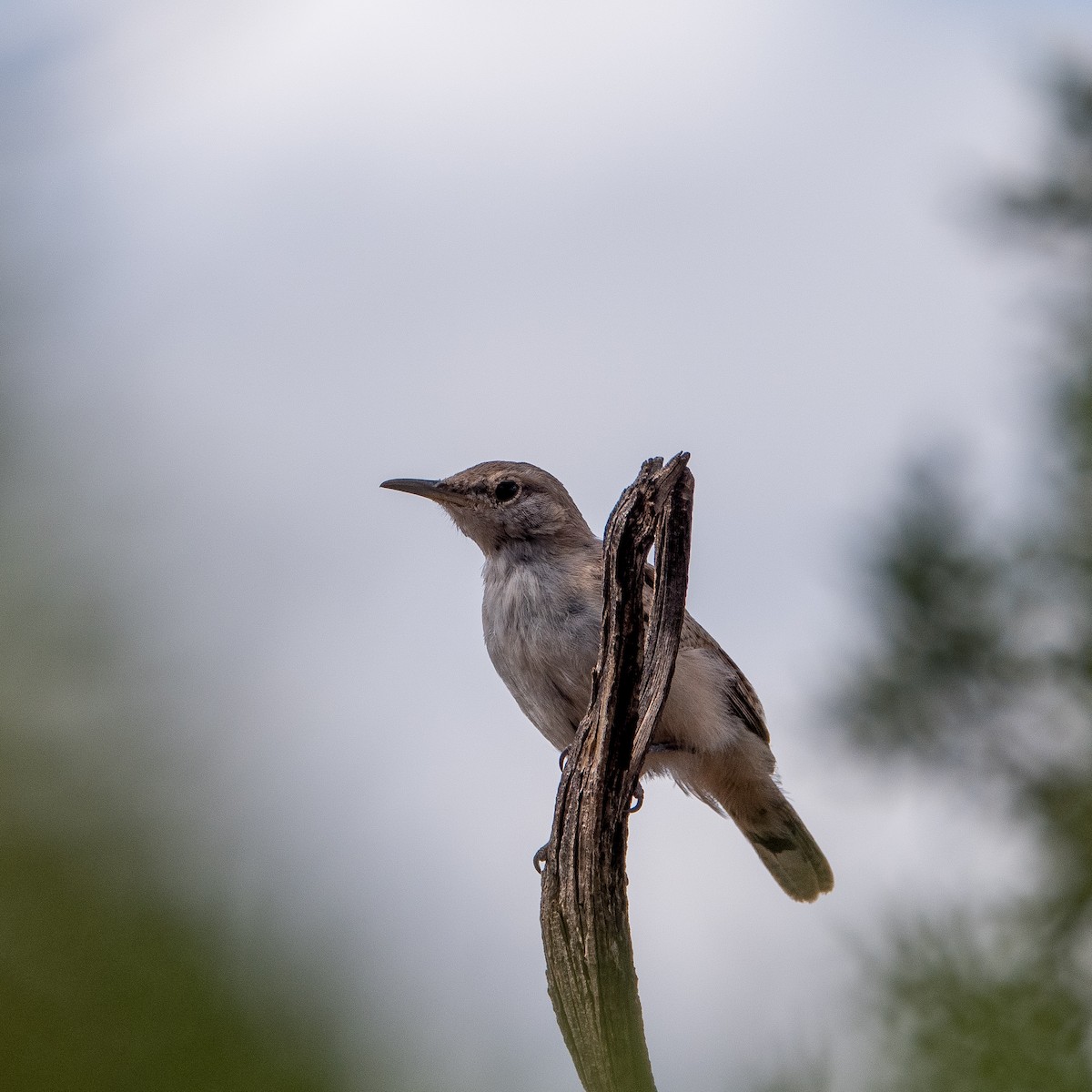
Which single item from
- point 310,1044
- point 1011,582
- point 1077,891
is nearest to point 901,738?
point 1011,582

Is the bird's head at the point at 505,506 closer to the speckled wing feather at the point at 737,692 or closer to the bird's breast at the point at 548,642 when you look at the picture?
the bird's breast at the point at 548,642

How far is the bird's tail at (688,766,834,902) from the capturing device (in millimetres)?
6367

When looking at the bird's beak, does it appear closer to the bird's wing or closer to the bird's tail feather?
the bird's wing

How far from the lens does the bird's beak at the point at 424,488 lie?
6.03 meters

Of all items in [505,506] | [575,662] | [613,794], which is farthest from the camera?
[505,506]

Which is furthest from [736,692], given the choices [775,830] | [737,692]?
[775,830]

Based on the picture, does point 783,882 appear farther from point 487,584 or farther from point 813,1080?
point 813,1080

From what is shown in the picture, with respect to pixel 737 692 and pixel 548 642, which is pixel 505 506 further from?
pixel 737 692

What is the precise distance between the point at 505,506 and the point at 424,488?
43 centimetres

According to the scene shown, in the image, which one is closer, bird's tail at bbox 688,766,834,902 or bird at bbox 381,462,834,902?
bird at bbox 381,462,834,902

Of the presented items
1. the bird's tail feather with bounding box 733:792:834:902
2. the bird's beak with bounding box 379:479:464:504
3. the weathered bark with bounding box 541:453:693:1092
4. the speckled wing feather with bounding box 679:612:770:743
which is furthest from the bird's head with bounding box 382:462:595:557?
the weathered bark with bounding box 541:453:693:1092

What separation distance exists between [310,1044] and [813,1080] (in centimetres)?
71

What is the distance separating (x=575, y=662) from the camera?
17.9ft

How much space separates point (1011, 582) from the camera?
4871mm
